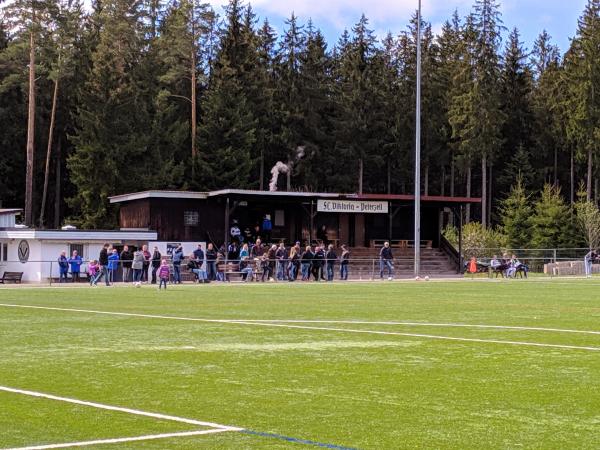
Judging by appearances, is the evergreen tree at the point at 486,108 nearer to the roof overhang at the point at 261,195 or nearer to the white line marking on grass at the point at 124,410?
the roof overhang at the point at 261,195

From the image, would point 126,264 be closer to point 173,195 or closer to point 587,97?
point 173,195

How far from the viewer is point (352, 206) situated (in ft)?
173

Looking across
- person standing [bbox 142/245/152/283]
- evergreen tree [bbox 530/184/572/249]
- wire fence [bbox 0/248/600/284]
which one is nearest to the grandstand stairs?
wire fence [bbox 0/248/600/284]

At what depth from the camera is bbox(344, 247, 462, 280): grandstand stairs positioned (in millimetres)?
48969

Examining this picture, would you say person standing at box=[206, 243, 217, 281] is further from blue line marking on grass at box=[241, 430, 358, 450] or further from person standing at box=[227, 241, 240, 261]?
blue line marking on grass at box=[241, 430, 358, 450]

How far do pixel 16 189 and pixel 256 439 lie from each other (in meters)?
71.8

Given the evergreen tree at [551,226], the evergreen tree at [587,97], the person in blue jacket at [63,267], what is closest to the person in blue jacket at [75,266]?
the person in blue jacket at [63,267]

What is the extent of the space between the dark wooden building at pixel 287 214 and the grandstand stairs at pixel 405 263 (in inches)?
53.8

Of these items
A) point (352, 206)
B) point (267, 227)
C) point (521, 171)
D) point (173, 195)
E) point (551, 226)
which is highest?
point (521, 171)

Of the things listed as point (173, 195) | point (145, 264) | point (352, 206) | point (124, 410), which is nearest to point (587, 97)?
point (352, 206)

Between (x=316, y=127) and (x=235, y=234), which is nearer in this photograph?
(x=235, y=234)

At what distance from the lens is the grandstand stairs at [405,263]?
49.0 m

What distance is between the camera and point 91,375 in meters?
10.0

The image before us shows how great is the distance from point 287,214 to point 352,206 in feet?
12.7
